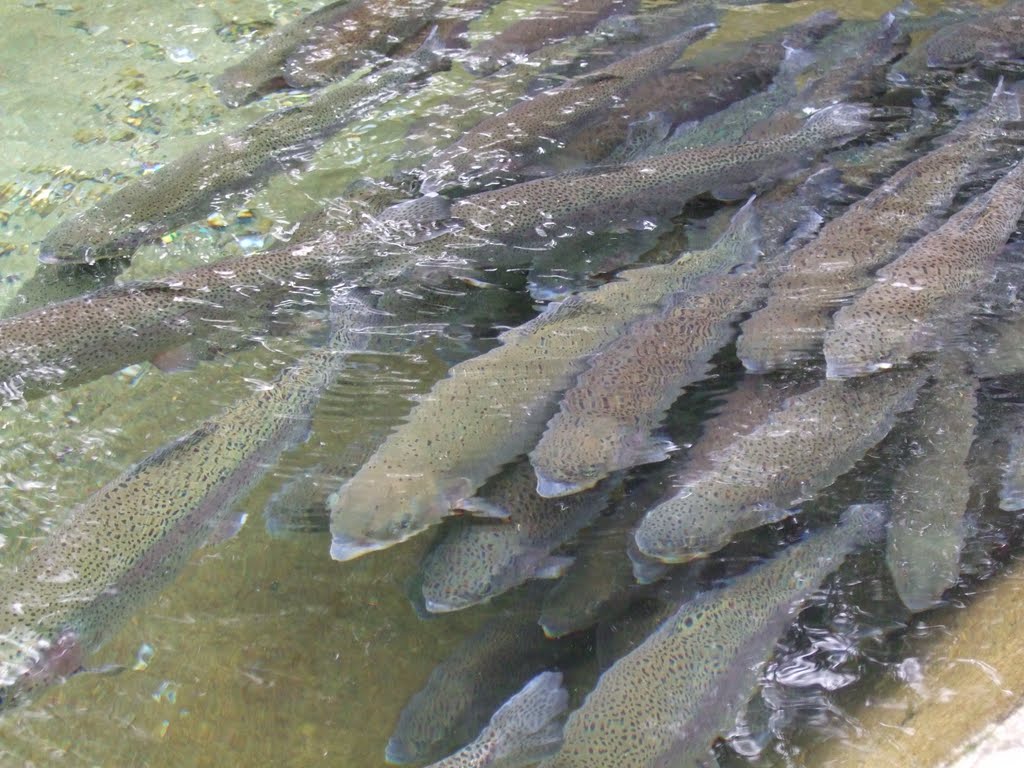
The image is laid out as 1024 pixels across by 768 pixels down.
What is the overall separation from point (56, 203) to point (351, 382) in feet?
7.60

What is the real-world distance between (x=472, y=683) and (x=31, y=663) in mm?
1175

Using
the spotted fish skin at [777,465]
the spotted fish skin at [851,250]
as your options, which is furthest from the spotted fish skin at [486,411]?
the spotted fish skin at [777,465]

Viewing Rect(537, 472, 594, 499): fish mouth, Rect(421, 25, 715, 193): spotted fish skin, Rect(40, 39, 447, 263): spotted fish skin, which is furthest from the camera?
Rect(421, 25, 715, 193): spotted fish skin

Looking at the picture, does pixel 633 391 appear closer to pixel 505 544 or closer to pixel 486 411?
pixel 486 411

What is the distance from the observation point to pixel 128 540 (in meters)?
2.60

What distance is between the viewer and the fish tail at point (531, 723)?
7.36 feet

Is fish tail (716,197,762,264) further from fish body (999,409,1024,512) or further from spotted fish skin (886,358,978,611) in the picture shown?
fish body (999,409,1024,512)

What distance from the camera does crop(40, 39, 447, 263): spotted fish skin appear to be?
146 inches

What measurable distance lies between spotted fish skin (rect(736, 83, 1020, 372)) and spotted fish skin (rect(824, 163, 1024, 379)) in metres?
0.14

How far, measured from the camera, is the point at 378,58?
16.9ft

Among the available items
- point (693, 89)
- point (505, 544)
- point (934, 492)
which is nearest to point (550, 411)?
point (505, 544)

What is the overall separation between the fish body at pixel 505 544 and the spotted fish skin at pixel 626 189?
1330 millimetres

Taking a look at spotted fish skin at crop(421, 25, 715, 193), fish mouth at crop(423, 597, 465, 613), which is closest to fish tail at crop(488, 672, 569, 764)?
fish mouth at crop(423, 597, 465, 613)

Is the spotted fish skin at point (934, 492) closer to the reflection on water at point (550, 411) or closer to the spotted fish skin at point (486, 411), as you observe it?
the reflection on water at point (550, 411)
